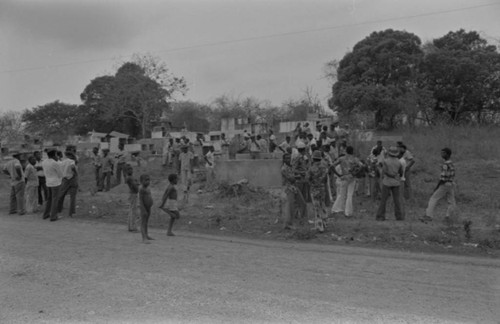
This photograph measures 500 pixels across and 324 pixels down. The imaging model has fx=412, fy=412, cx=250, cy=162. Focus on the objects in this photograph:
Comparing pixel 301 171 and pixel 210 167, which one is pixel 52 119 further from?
pixel 301 171

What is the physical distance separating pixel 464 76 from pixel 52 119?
50.3m

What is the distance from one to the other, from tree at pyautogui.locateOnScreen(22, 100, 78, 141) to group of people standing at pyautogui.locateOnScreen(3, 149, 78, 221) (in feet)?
144

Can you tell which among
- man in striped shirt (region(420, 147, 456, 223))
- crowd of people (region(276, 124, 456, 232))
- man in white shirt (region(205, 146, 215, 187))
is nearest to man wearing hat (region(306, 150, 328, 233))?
crowd of people (region(276, 124, 456, 232))

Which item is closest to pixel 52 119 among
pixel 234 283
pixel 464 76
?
pixel 464 76

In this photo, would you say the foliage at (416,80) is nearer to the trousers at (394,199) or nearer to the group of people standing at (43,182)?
the trousers at (394,199)

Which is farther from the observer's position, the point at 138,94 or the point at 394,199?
the point at 138,94

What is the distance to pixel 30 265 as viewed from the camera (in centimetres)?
627

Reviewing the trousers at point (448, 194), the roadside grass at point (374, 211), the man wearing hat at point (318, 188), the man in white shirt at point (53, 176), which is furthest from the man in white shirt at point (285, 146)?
the man in white shirt at point (53, 176)

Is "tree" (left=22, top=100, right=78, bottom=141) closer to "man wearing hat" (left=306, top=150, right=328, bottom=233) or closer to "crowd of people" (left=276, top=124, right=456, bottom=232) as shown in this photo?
"crowd of people" (left=276, top=124, right=456, bottom=232)

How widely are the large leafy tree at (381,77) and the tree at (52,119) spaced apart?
38.0m

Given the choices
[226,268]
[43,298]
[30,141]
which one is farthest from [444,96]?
[30,141]

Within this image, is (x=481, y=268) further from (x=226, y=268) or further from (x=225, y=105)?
(x=225, y=105)

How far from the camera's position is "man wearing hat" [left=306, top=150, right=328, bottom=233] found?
28.1ft

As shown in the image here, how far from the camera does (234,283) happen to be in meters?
5.38
